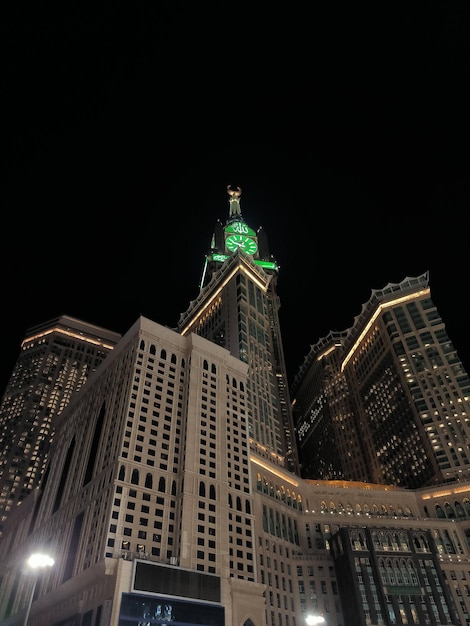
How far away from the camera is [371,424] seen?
546ft

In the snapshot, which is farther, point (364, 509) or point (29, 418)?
point (29, 418)

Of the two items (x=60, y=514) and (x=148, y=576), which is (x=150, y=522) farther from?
(x=60, y=514)

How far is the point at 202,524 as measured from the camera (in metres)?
80.1

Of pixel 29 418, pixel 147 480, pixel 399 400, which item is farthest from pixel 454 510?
pixel 29 418

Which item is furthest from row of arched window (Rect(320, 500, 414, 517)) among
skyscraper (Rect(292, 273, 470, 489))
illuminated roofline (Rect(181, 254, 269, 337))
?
illuminated roofline (Rect(181, 254, 269, 337))

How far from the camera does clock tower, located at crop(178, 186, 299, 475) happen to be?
417 feet

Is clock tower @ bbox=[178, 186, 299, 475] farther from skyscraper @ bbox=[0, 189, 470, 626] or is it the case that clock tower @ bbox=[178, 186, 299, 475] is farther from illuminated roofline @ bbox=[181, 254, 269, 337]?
skyscraper @ bbox=[0, 189, 470, 626]

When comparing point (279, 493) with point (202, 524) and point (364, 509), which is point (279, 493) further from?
point (202, 524)

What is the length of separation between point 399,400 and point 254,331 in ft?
165

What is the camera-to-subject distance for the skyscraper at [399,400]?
130 m

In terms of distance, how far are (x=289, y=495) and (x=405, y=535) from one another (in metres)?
26.1

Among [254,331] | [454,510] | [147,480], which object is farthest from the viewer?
[254,331]

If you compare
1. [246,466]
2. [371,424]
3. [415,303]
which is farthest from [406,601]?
[415,303]

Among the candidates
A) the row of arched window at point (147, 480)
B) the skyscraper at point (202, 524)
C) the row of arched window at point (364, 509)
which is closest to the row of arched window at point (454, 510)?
the skyscraper at point (202, 524)
